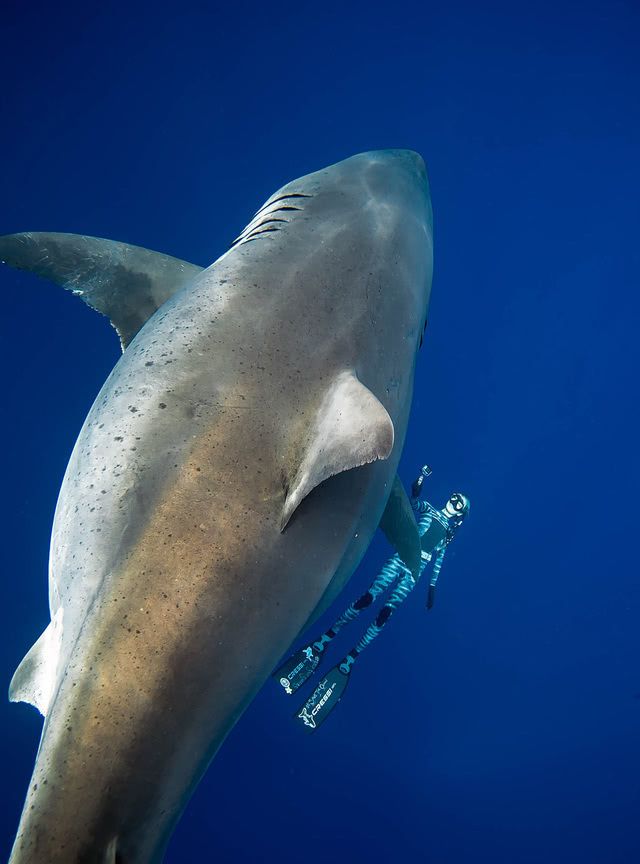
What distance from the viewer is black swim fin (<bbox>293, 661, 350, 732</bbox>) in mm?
9297

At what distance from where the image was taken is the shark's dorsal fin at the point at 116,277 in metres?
3.88

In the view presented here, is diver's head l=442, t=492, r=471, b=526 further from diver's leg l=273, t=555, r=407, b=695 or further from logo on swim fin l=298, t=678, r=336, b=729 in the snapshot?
logo on swim fin l=298, t=678, r=336, b=729

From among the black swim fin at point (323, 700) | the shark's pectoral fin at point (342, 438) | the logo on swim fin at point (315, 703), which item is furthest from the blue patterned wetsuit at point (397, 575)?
the shark's pectoral fin at point (342, 438)

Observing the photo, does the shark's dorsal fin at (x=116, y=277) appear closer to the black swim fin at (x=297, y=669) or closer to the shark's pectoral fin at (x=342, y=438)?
the shark's pectoral fin at (x=342, y=438)

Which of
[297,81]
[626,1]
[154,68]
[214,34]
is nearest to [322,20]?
[297,81]

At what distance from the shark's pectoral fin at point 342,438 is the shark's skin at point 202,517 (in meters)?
0.06

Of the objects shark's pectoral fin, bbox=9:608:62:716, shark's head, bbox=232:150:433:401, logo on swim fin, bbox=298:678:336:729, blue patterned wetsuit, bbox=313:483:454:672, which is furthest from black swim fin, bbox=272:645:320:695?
shark's head, bbox=232:150:433:401

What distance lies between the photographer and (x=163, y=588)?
2.08m

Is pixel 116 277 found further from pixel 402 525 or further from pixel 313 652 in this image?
pixel 313 652

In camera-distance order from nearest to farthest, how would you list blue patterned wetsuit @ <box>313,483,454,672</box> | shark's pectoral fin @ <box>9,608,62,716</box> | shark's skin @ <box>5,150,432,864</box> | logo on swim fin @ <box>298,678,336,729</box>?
shark's skin @ <box>5,150,432,864</box>
shark's pectoral fin @ <box>9,608,62,716</box>
logo on swim fin @ <box>298,678,336,729</box>
blue patterned wetsuit @ <box>313,483,454,672</box>

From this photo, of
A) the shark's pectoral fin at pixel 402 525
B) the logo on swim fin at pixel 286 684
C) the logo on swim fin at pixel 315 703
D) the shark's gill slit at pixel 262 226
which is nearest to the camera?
the shark's gill slit at pixel 262 226

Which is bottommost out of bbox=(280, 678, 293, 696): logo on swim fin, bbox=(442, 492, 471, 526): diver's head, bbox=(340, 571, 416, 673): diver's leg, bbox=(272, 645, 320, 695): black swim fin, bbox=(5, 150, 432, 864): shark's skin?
bbox=(280, 678, 293, 696): logo on swim fin

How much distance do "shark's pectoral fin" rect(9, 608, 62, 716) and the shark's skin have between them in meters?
0.08

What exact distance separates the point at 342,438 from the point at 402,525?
8.14 ft
